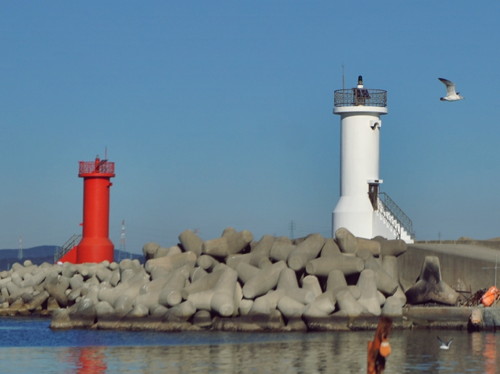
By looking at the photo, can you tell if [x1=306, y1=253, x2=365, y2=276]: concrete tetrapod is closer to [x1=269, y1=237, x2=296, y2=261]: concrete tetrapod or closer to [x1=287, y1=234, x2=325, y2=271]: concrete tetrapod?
[x1=287, y1=234, x2=325, y2=271]: concrete tetrapod

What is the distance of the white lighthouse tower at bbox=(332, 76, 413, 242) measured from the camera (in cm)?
3161

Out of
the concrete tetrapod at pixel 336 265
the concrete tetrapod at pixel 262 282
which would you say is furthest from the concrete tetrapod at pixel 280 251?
the concrete tetrapod at pixel 262 282

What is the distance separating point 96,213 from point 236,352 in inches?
640

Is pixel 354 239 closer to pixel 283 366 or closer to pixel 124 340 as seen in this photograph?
pixel 124 340

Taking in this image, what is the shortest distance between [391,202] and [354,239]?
4640 millimetres

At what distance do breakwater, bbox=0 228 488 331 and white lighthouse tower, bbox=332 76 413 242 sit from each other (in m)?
2.91

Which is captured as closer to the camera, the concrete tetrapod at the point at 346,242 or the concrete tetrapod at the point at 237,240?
the concrete tetrapod at the point at 346,242

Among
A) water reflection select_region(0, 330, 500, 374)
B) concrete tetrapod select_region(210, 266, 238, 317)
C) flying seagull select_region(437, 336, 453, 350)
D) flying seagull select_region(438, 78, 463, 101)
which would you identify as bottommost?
water reflection select_region(0, 330, 500, 374)

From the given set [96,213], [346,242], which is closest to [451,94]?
[346,242]

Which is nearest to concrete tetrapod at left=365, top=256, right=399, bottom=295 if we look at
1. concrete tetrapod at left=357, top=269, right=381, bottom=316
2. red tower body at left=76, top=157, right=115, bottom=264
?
concrete tetrapod at left=357, top=269, right=381, bottom=316

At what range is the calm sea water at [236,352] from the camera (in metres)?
18.8

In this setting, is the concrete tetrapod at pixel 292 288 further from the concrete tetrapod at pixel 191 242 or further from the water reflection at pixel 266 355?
the concrete tetrapod at pixel 191 242

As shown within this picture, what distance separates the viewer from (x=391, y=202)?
31.9 m

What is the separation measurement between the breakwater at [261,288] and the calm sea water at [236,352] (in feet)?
1.98
